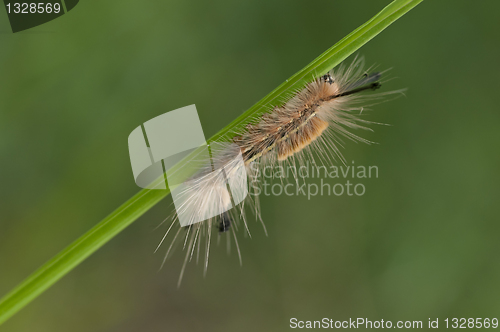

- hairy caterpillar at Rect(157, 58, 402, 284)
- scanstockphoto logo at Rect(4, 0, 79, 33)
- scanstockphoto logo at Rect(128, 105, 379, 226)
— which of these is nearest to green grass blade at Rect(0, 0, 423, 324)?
scanstockphoto logo at Rect(128, 105, 379, 226)

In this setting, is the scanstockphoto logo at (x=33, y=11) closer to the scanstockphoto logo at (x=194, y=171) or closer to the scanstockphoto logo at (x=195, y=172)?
the scanstockphoto logo at (x=194, y=171)

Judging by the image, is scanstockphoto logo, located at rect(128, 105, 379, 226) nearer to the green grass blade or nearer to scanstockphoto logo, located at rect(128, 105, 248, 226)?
scanstockphoto logo, located at rect(128, 105, 248, 226)

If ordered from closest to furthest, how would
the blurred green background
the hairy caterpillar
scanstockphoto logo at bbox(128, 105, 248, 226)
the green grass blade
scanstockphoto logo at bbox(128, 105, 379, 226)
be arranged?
the green grass blade
scanstockphoto logo at bbox(128, 105, 379, 226)
scanstockphoto logo at bbox(128, 105, 248, 226)
the hairy caterpillar
the blurred green background

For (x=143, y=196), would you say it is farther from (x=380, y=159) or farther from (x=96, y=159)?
(x=380, y=159)

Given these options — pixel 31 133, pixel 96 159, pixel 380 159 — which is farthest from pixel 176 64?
pixel 380 159

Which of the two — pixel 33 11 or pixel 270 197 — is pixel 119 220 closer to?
pixel 270 197

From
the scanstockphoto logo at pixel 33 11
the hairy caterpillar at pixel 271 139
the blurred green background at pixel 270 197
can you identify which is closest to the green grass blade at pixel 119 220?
the hairy caterpillar at pixel 271 139
